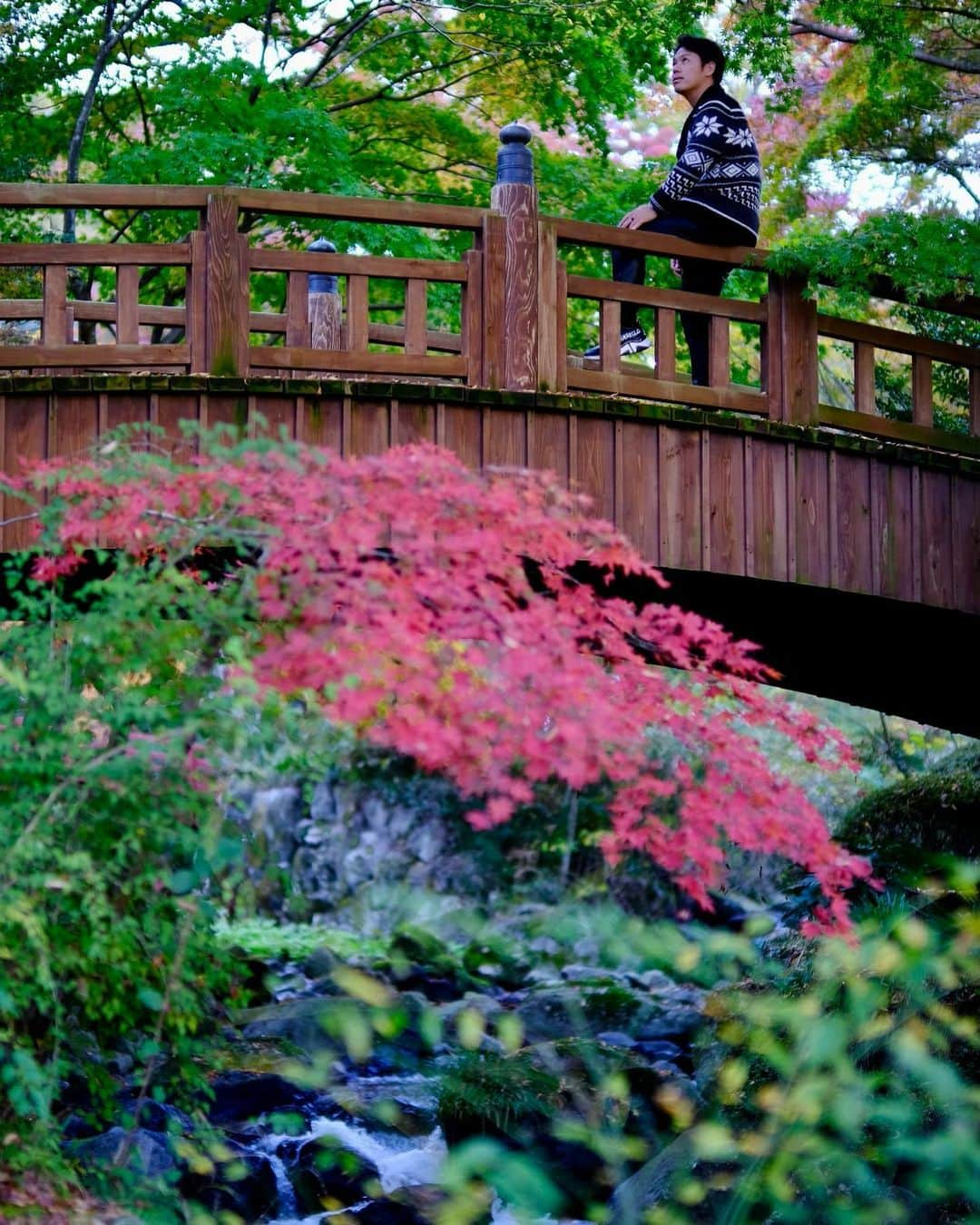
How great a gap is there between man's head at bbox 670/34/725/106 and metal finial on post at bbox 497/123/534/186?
911 millimetres

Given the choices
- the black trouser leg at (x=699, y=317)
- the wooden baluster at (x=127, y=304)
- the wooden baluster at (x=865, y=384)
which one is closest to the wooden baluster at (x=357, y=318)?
the wooden baluster at (x=127, y=304)

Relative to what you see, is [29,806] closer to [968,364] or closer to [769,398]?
[769,398]

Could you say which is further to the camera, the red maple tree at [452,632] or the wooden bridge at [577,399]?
the wooden bridge at [577,399]

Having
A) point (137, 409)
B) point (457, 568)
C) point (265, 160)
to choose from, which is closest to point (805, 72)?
point (265, 160)

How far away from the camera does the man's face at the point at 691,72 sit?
24.1ft

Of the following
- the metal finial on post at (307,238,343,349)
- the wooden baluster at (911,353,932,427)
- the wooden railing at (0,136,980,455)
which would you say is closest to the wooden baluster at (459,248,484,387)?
the wooden railing at (0,136,980,455)

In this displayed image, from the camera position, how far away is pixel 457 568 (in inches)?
187

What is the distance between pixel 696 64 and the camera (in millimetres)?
A: 7348

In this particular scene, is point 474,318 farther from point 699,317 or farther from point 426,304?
point 699,317

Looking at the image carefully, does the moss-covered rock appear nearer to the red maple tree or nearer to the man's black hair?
the red maple tree

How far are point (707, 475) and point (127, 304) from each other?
276 centimetres

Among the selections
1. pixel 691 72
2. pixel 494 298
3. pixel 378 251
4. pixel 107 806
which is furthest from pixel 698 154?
pixel 107 806

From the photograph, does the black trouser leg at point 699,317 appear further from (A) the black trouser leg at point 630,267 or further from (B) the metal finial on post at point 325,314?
(B) the metal finial on post at point 325,314

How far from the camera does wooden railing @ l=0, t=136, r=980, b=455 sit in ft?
21.4
